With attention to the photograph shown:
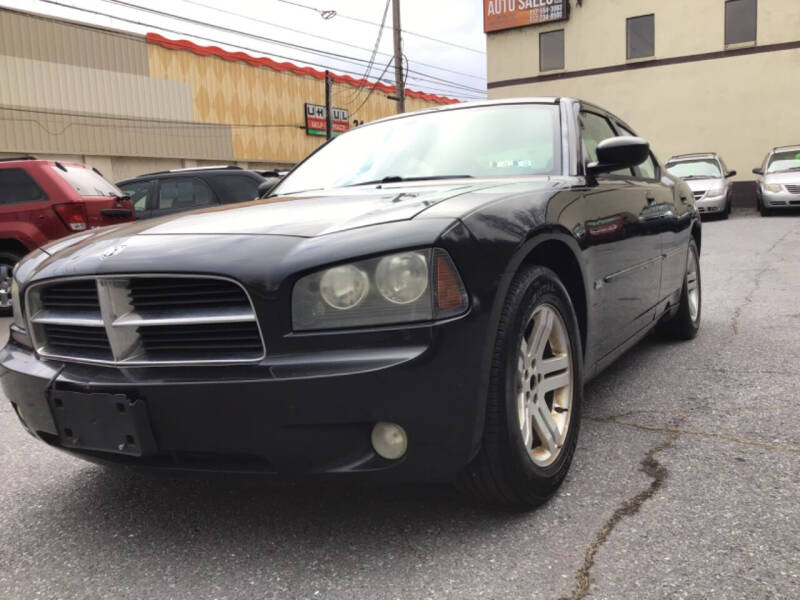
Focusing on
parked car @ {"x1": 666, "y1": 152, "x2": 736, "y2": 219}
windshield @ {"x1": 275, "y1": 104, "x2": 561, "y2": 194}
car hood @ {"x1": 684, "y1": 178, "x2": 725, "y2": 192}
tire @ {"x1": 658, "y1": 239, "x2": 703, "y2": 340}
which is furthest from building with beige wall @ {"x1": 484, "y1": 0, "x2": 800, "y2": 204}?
windshield @ {"x1": 275, "y1": 104, "x2": 561, "y2": 194}

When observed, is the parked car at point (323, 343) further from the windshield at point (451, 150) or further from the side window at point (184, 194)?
the side window at point (184, 194)

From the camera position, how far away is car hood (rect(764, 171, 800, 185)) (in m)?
15.9

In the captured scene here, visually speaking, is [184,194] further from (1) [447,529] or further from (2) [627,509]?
Answer: (2) [627,509]

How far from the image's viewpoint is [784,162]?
16922 millimetres

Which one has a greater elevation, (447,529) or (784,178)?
(784,178)

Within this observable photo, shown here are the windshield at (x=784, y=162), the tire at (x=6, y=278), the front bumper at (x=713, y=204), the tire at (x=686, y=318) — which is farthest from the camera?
the windshield at (x=784, y=162)

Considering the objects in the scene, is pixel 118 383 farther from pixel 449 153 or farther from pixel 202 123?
pixel 202 123

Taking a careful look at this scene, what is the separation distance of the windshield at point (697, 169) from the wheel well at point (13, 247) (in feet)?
45.2

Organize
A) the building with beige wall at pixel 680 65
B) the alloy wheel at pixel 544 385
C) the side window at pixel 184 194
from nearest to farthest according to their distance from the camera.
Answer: the alloy wheel at pixel 544 385 → the side window at pixel 184 194 → the building with beige wall at pixel 680 65

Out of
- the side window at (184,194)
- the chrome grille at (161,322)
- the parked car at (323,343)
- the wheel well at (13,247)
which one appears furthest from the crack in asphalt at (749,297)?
the wheel well at (13,247)

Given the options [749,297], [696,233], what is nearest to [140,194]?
[696,233]

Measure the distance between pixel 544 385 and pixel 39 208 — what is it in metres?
6.73

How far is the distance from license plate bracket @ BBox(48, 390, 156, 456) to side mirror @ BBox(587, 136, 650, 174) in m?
2.09

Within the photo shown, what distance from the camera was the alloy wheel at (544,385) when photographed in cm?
231
